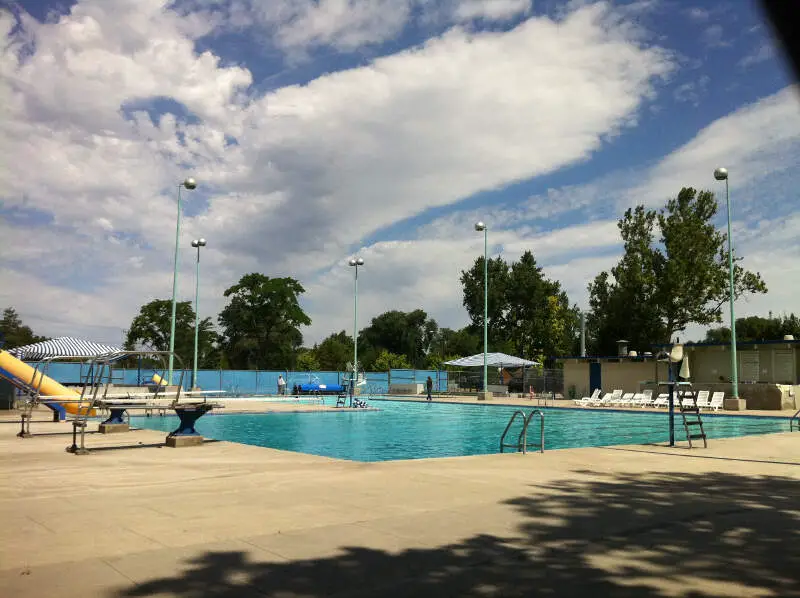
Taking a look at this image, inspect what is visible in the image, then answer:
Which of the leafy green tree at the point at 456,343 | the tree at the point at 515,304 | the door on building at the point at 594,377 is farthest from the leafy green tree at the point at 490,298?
the door on building at the point at 594,377

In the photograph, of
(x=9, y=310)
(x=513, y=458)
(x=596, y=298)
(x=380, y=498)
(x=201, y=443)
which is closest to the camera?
(x=380, y=498)

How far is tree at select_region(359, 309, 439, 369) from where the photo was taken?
102m

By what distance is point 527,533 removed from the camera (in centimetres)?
570

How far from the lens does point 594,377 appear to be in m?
41.0

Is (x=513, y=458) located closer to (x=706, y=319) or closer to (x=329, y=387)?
(x=329, y=387)

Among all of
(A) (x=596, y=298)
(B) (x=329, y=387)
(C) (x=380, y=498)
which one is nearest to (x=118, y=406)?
(C) (x=380, y=498)

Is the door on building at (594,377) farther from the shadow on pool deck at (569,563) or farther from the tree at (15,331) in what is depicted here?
the tree at (15,331)

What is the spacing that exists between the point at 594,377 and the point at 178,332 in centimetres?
5250

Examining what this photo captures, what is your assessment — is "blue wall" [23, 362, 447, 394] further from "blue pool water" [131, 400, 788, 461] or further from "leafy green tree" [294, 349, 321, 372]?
"leafy green tree" [294, 349, 321, 372]

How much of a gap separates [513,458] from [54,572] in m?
7.77

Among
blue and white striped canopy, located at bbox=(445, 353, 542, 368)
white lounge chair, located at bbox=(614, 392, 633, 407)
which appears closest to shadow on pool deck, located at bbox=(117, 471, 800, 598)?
white lounge chair, located at bbox=(614, 392, 633, 407)

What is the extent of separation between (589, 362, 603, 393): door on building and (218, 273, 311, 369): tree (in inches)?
1694

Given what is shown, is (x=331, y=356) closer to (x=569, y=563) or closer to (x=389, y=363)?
(x=389, y=363)

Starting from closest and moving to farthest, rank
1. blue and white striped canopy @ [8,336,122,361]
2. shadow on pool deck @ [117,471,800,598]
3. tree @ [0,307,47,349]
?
1. shadow on pool deck @ [117,471,800,598]
2. blue and white striped canopy @ [8,336,122,361]
3. tree @ [0,307,47,349]
